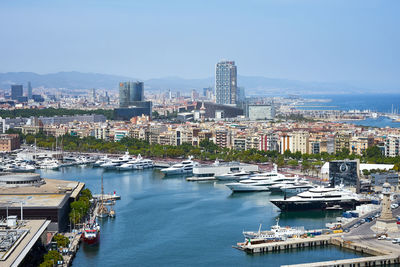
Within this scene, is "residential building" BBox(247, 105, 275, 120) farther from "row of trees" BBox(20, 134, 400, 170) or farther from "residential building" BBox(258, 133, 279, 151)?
"residential building" BBox(258, 133, 279, 151)

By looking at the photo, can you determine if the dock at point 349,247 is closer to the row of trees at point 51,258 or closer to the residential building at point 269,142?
the row of trees at point 51,258

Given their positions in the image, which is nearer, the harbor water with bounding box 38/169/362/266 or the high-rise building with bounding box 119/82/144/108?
the harbor water with bounding box 38/169/362/266

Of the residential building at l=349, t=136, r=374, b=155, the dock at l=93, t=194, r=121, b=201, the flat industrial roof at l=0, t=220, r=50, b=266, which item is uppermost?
the residential building at l=349, t=136, r=374, b=155

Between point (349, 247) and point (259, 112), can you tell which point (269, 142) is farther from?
point (259, 112)

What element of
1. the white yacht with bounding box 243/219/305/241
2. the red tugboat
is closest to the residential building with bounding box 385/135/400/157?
the white yacht with bounding box 243/219/305/241

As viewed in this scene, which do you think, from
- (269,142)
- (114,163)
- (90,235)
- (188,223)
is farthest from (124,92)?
(90,235)

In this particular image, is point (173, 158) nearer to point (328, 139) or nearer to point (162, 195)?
point (328, 139)

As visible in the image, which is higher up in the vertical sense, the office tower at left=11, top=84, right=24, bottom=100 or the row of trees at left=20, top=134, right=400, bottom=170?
the office tower at left=11, top=84, right=24, bottom=100

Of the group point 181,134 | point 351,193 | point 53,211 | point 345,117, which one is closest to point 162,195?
point 351,193
